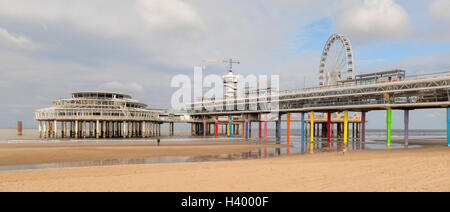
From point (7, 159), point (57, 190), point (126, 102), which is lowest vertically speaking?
point (7, 159)

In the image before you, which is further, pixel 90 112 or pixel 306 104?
pixel 90 112

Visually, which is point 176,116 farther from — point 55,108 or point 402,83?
point 402,83

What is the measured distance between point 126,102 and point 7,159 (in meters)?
40.3

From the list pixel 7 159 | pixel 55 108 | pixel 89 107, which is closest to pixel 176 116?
pixel 89 107

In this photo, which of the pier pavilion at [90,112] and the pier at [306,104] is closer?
the pier at [306,104]

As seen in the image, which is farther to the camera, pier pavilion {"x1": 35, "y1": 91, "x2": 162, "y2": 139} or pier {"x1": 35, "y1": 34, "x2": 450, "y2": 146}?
pier pavilion {"x1": 35, "y1": 91, "x2": 162, "y2": 139}
